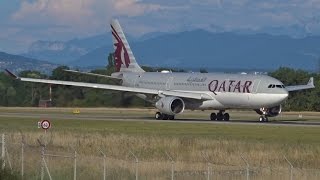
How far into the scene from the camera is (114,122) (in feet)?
244

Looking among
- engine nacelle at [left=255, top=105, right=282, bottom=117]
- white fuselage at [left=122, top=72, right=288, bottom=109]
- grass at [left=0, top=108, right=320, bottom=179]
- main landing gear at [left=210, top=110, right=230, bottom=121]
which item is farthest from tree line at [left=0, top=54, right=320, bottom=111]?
grass at [left=0, top=108, right=320, bottom=179]

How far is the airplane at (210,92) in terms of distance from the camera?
7688 centimetres

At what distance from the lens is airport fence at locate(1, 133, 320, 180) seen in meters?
34.7

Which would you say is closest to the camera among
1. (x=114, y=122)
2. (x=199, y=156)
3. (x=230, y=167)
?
(x=230, y=167)

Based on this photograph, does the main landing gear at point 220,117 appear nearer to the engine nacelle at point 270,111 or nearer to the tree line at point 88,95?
the engine nacelle at point 270,111

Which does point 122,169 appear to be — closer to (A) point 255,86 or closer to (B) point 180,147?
(B) point 180,147

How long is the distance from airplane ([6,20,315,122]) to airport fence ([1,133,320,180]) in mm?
33748

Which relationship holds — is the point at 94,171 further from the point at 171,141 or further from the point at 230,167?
the point at 171,141

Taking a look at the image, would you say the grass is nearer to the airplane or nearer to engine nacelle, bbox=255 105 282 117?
the airplane

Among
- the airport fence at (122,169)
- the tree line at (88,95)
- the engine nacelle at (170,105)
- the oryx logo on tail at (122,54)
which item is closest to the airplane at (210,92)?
the engine nacelle at (170,105)

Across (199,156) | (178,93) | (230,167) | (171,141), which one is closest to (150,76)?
(178,93)

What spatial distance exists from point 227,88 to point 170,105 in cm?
505

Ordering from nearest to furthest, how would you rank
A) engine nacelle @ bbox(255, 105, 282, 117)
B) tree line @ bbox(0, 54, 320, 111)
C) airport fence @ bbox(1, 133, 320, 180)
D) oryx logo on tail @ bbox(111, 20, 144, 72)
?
airport fence @ bbox(1, 133, 320, 180) < engine nacelle @ bbox(255, 105, 282, 117) < oryx logo on tail @ bbox(111, 20, 144, 72) < tree line @ bbox(0, 54, 320, 111)

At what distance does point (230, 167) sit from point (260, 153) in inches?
234
